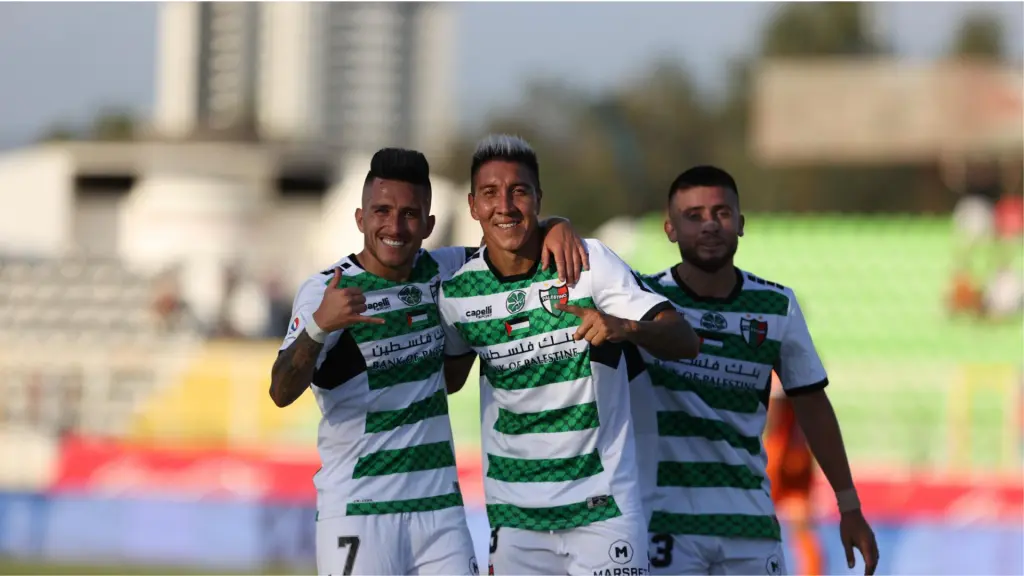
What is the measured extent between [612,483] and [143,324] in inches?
1016

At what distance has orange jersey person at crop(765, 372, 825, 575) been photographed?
10234 mm

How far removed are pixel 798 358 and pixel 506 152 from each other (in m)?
1.43

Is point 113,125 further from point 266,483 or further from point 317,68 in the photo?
point 266,483

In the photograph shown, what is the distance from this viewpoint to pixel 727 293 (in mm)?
5340

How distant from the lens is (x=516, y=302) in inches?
188

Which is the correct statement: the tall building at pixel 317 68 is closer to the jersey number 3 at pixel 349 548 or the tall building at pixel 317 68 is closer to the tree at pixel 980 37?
the tree at pixel 980 37

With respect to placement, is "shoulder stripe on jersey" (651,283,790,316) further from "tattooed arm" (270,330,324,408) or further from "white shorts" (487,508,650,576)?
"tattooed arm" (270,330,324,408)

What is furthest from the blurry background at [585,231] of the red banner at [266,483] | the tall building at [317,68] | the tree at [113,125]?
the tall building at [317,68]

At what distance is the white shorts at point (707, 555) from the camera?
521 cm

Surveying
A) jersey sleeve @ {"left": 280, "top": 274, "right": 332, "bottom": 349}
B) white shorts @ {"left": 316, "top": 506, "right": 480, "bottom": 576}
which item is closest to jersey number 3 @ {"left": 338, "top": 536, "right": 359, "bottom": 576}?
white shorts @ {"left": 316, "top": 506, "right": 480, "bottom": 576}

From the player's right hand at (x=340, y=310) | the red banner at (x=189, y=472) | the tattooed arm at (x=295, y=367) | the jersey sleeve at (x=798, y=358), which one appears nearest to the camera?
the player's right hand at (x=340, y=310)

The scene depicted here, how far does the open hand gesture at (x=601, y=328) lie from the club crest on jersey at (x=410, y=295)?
2.33ft

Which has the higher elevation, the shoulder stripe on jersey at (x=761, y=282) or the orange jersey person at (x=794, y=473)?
the shoulder stripe on jersey at (x=761, y=282)

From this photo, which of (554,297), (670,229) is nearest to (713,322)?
(670,229)
